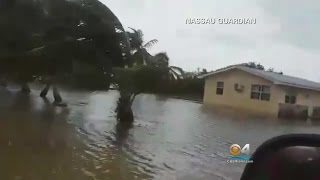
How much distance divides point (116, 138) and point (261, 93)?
144 inches

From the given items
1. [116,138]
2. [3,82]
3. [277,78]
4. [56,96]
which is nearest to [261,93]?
[277,78]

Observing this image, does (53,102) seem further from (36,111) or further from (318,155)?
(318,155)

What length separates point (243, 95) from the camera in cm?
972

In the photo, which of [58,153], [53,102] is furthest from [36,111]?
[58,153]

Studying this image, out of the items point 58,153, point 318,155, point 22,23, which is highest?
point 22,23

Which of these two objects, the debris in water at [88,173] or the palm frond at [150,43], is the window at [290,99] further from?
the debris in water at [88,173]

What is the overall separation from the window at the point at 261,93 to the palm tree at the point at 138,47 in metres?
2.40

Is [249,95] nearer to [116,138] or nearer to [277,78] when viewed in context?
[277,78]

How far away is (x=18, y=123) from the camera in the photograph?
9.04 metres

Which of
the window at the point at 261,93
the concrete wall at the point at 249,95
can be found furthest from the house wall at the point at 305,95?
the window at the point at 261,93

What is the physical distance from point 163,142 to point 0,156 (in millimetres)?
2976

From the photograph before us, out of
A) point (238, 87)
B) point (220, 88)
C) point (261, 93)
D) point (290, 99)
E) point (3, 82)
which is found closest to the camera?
point (220, 88)

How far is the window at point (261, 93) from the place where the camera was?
32.0ft

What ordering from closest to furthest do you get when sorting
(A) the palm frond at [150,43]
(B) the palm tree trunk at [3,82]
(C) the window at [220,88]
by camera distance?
(A) the palm frond at [150,43] < (C) the window at [220,88] < (B) the palm tree trunk at [3,82]
